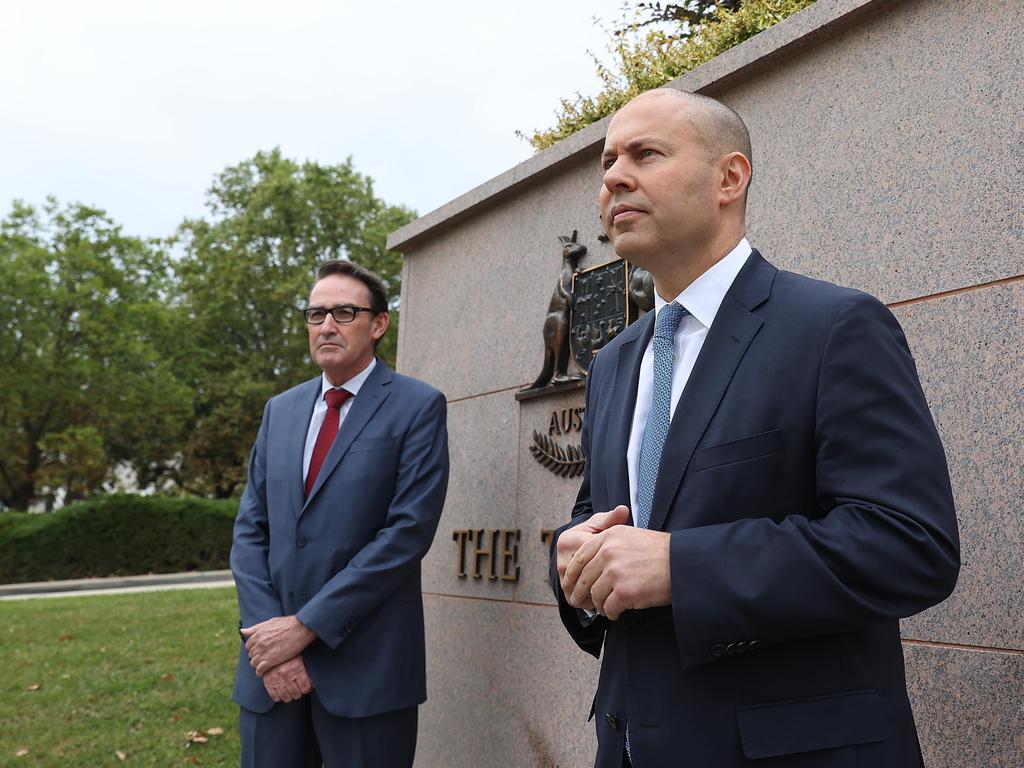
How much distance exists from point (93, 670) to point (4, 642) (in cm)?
231

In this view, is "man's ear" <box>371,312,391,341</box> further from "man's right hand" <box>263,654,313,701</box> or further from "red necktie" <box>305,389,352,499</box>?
"man's right hand" <box>263,654,313,701</box>

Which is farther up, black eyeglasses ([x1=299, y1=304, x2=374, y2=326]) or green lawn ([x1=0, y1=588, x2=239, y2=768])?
black eyeglasses ([x1=299, y1=304, x2=374, y2=326])

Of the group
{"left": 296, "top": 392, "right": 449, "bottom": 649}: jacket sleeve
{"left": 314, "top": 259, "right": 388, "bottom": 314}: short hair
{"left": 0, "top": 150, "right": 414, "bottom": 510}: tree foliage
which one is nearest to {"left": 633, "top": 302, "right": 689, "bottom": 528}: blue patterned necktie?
{"left": 296, "top": 392, "right": 449, "bottom": 649}: jacket sleeve

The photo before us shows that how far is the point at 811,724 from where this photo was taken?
5.64 ft

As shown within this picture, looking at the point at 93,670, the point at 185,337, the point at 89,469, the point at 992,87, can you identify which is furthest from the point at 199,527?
the point at 992,87

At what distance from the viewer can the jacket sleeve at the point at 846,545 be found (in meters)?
1.67

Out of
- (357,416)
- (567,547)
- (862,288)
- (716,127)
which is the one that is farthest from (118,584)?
(716,127)

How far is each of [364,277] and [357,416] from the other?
0.70 metres

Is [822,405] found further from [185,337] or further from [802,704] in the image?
[185,337]

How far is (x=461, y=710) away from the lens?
4750 millimetres

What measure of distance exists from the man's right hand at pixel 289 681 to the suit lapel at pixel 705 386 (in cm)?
209

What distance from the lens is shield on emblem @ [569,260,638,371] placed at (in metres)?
3.93

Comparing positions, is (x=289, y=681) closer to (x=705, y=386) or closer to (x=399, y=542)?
(x=399, y=542)

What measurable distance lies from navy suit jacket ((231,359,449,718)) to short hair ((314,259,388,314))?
40 centimetres
